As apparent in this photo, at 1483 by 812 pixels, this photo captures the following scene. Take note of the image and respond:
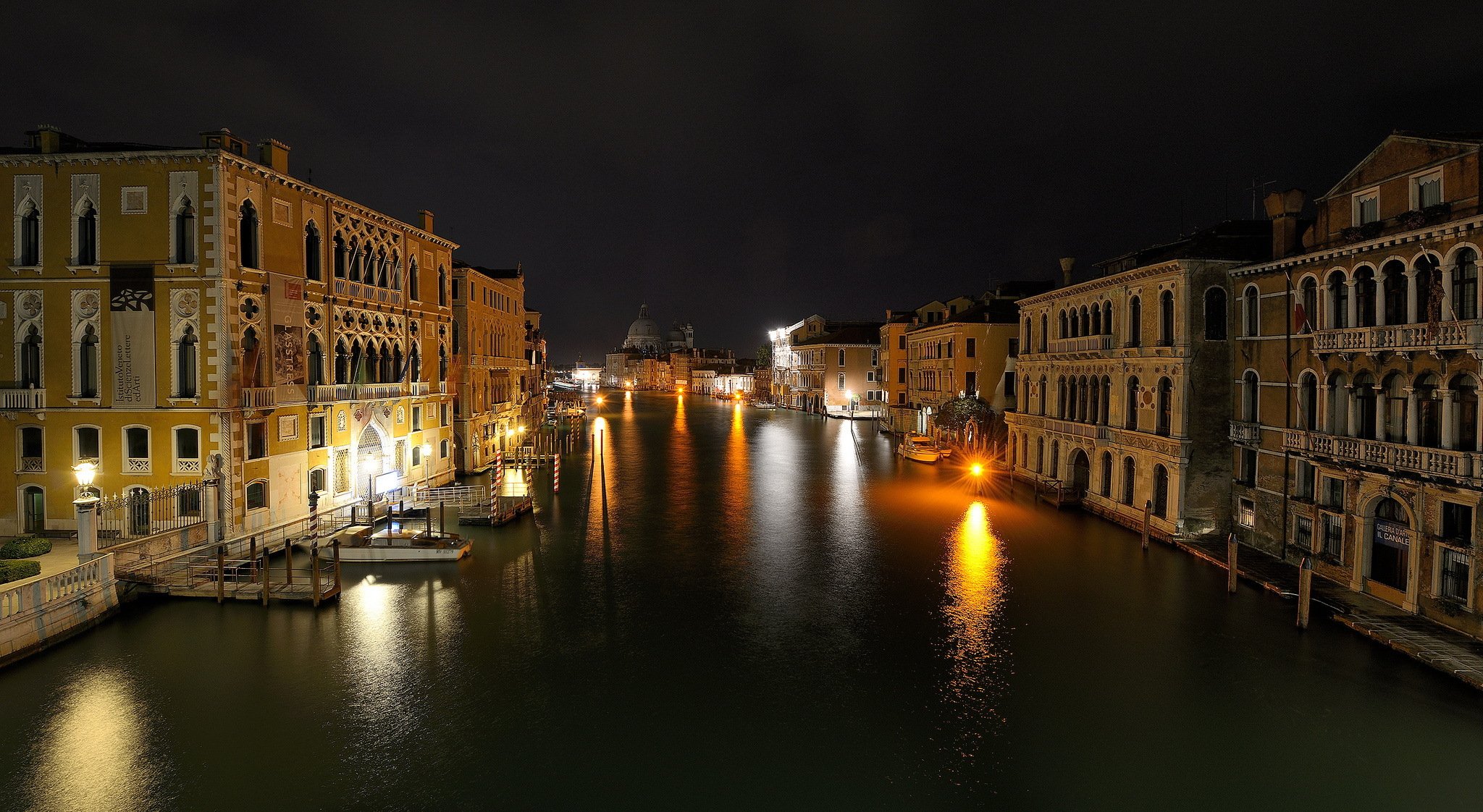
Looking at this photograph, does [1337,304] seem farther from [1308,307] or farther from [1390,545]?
[1390,545]

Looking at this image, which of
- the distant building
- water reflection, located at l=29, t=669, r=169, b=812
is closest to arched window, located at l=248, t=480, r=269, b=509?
water reflection, located at l=29, t=669, r=169, b=812

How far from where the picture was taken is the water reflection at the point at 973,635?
13.1 meters

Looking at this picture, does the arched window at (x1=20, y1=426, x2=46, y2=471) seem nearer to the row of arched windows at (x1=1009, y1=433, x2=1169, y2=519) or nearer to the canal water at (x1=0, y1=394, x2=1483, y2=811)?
the canal water at (x1=0, y1=394, x2=1483, y2=811)

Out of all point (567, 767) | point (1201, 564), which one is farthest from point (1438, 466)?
point (567, 767)

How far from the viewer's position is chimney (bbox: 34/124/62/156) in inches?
822

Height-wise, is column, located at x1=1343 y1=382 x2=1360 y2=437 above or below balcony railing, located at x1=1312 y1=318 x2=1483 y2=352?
below

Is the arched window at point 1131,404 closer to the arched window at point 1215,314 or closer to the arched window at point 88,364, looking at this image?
the arched window at point 1215,314

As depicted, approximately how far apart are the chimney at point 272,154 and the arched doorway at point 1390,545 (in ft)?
105

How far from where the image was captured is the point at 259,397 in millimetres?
21984

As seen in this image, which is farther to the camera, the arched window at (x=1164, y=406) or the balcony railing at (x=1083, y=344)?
the balcony railing at (x=1083, y=344)

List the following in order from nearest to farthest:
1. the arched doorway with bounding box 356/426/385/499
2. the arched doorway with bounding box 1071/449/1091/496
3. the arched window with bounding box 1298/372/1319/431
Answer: the arched window with bounding box 1298/372/1319/431 → the arched doorway with bounding box 356/426/385/499 → the arched doorway with bounding box 1071/449/1091/496

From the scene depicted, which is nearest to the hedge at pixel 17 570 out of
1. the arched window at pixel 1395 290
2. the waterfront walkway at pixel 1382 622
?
the waterfront walkway at pixel 1382 622

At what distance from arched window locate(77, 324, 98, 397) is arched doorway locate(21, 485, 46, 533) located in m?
3.22

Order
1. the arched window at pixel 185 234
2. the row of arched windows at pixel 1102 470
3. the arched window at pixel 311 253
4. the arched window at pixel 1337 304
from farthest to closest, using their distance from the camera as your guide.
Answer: the row of arched windows at pixel 1102 470
the arched window at pixel 311 253
the arched window at pixel 185 234
the arched window at pixel 1337 304
